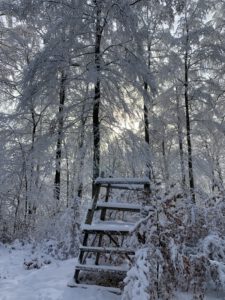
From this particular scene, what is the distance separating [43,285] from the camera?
5355 millimetres

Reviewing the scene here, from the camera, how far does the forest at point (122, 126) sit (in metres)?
4.65

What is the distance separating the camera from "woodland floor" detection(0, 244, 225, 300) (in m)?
4.78

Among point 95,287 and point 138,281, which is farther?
point 95,287

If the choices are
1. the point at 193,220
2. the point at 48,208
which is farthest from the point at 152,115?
the point at 193,220

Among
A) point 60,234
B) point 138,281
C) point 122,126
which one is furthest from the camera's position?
point 60,234

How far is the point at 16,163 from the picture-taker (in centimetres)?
1155

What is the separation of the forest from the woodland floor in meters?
0.61

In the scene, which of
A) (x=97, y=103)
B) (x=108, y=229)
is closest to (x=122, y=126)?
(x=97, y=103)

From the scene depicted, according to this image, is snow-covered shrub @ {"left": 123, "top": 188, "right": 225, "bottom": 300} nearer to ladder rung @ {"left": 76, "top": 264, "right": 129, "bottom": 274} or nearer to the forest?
the forest

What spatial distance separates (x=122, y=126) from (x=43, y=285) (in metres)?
4.94

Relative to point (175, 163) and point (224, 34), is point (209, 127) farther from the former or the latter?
point (224, 34)

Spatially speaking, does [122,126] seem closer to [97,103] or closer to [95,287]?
[97,103]

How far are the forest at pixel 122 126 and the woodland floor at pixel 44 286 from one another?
24.1 inches

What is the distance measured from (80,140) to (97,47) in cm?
250
